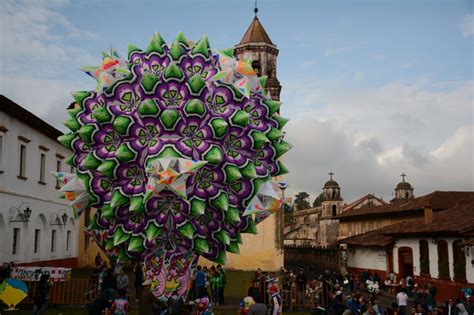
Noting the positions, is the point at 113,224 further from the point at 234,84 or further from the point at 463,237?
the point at 463,237

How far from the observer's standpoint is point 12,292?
16.1 m

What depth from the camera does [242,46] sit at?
41.2 metres

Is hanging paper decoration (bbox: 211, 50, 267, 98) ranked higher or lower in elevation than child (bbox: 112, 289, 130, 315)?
higher

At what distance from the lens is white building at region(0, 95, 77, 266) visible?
23828mm

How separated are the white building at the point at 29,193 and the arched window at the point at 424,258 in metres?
20.1

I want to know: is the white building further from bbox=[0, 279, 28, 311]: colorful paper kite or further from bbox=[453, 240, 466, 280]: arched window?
bbox=[453, 240, 466, 280]: arched window

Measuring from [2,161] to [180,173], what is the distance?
17.4m

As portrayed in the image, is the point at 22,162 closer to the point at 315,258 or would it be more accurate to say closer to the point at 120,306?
the point at 120,306

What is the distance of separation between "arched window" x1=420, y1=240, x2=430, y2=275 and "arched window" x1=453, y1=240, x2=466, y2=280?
297 centimetres

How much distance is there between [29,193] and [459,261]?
2111 cm

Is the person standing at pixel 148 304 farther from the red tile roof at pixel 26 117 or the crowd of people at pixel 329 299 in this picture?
the red tile roof at pixel 26 117

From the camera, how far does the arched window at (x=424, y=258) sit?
2951cm

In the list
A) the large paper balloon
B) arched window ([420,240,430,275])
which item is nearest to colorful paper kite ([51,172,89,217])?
the large paper balloon

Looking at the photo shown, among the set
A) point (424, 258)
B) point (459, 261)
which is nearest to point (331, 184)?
point (424, 258)
